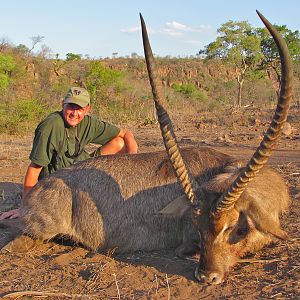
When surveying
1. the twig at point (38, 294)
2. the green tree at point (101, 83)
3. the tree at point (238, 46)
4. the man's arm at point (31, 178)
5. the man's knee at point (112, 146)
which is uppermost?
the tree at point (238, 46)

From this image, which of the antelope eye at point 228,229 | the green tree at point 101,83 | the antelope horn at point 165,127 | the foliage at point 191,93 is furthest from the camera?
the foliage at point 191,93

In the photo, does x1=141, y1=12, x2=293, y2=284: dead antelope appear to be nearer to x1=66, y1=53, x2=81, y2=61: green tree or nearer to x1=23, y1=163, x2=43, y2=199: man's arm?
x1=23, y1=163, x2=43, y2=199: man's arm

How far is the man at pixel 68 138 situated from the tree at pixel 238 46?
25631 millimetres

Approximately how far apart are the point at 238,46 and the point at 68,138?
27.6m

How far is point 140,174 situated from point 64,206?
852 mm

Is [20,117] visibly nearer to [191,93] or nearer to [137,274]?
[137,274]

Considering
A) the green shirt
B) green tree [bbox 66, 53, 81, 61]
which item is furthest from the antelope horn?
green tree [bbox 66, 53, 81, 61]

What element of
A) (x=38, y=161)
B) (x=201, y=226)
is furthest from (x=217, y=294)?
(x=38, y=161)

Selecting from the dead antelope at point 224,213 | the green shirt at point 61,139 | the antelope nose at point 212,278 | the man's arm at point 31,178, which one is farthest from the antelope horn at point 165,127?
the man's arm at point 31,178

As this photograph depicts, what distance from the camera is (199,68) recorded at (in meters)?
56.1

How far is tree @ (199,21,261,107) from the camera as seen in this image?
31312mm

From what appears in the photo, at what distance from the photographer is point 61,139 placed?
228 inches

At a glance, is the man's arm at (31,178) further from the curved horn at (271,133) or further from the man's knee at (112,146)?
the curved horn at (271,133)

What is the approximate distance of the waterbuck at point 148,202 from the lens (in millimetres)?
3959
